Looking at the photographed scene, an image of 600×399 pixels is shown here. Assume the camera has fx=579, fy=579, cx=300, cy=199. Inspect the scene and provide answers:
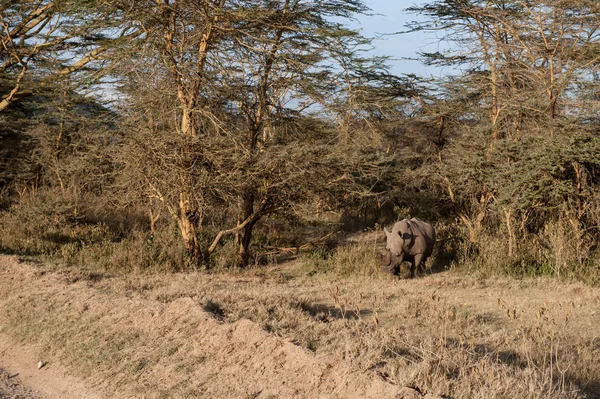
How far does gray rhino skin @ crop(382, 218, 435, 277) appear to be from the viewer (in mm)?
10258

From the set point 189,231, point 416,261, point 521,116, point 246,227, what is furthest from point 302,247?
point 521,116

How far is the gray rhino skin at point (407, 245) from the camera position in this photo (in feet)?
33.7

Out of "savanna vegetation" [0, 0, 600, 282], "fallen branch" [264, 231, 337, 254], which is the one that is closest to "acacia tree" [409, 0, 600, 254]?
"savanna vegetation" [0, 0, 600, 282]

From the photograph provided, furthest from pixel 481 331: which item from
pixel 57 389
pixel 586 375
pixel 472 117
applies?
pixel 472 117

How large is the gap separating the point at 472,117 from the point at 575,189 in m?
6.30

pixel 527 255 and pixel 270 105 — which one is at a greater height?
pixel 270 105

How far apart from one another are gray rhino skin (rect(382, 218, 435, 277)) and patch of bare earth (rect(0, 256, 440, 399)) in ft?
14.1

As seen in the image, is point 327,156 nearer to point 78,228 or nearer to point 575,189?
point 575,189

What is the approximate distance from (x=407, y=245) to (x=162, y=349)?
586 cm

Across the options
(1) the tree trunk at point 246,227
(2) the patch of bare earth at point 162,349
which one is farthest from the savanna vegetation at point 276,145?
(2) the patch of bare earth at point 162,349

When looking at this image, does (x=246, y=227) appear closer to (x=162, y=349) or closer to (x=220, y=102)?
(x=220, y=102)

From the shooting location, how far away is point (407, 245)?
1030 centimetres

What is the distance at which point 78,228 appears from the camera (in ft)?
44.1

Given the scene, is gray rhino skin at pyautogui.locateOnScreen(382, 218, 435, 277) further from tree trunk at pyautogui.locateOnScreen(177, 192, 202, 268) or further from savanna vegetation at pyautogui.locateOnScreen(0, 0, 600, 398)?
tree trunk at pyautogui.locateOnScreen(177, 192, 202, 268)
